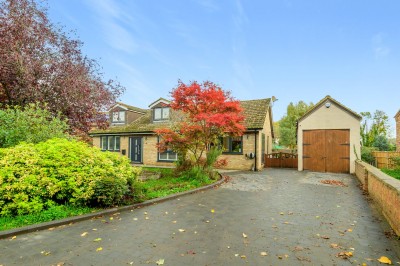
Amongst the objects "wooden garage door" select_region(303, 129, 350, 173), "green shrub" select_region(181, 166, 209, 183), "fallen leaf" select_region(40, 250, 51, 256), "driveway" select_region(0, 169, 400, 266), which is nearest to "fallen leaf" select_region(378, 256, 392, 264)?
"driveway" select_region(0, 169, 400, 266)

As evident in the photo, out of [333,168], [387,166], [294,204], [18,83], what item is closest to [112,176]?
[294,204]

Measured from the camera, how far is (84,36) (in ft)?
38.3

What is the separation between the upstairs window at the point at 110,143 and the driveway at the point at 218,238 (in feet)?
56.8

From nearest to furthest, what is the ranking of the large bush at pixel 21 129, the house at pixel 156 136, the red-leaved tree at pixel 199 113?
the large bush at pixel 21 129, the red-leaved tree at pixel 199 113, the house at pixel 156 136

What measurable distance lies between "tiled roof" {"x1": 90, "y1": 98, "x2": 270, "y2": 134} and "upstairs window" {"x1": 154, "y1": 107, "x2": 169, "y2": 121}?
0.49 meters

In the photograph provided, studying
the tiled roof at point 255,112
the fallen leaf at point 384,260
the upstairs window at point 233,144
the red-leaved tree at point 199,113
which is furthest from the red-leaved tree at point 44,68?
Answer: the fallen leaf at point 384,260

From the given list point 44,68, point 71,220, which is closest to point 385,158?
point 71,220

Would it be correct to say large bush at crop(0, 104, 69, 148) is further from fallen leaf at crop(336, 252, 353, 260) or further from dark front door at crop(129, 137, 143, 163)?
dark front door at crop(129, 137, 143, 163)

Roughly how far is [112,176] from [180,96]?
5975mm

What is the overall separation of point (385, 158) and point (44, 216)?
65.5ft

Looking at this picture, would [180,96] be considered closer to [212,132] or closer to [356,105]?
[212,132]

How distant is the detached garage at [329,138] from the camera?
1466 centimetres

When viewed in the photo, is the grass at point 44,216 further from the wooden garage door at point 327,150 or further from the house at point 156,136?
the wooden garage door at point 327,150

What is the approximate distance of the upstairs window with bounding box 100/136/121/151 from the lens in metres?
22.7
